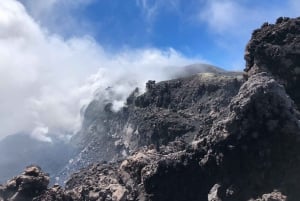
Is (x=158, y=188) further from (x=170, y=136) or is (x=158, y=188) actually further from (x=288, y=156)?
(x=170, y=136)

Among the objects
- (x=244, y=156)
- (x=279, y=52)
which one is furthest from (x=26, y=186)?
(x=279, y=52)

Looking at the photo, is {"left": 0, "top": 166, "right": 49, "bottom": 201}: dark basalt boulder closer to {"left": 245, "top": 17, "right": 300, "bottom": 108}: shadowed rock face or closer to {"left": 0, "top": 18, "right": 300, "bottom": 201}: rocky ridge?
{"left": 0, "top": 18, "right": 300, "bottom": 201}: rocky ridge

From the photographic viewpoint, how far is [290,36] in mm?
60938

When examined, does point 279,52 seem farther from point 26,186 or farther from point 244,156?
point 26,186

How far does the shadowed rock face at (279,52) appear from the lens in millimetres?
55531

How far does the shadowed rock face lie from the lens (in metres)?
55.5

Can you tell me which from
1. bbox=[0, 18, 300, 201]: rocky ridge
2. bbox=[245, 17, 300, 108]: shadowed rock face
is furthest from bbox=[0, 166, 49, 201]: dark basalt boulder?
bbox=[245, 17, 300, 108]: shadowed rock face

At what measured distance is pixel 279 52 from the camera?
57.9m

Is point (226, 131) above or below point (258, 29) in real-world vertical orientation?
below

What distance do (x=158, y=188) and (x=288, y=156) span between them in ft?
44.0

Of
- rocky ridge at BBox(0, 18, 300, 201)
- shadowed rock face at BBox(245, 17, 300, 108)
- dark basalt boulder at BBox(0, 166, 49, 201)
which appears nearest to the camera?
rocky ridge at BBox(0, 18, 300, 201)

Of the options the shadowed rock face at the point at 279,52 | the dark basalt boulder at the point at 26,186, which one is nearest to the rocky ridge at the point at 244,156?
the shadowed rock face at the point at 279,52

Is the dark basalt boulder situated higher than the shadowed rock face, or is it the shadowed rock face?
the shadowed rock face

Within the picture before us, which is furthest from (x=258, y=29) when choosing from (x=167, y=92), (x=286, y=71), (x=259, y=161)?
(x=167, y=92)
